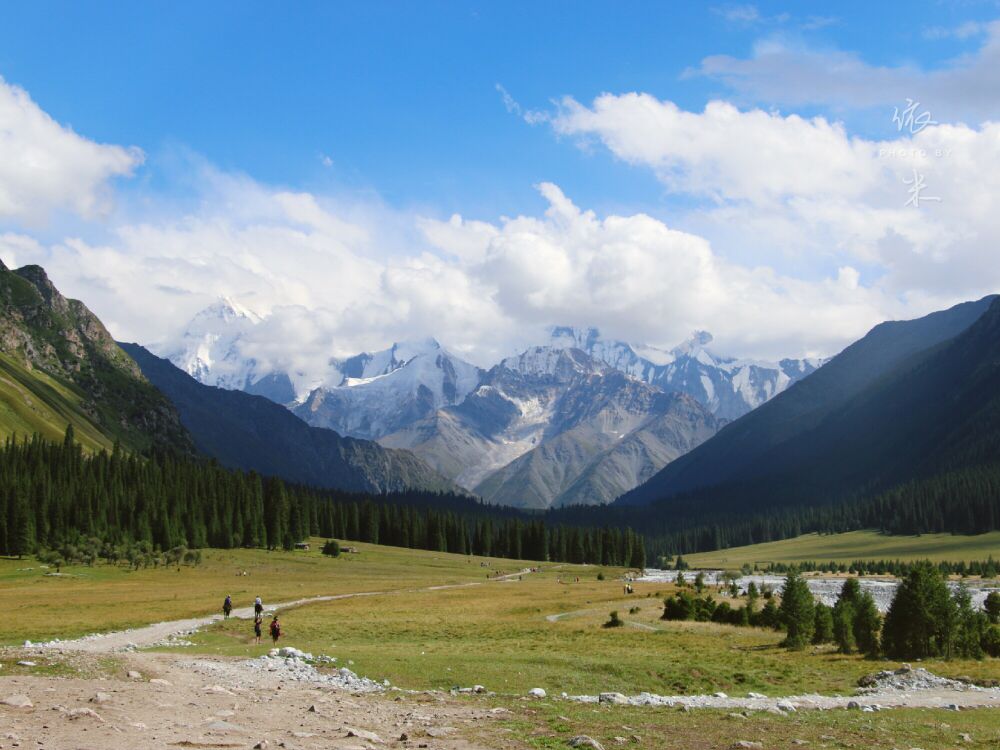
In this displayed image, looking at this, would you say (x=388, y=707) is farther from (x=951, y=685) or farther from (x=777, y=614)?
(x=777, y=614)

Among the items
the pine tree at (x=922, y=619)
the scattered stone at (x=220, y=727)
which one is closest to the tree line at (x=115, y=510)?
the pine tree at (x=922, y=619)

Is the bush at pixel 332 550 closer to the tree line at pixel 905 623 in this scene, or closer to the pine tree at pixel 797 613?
the tree line at pixel 905 623

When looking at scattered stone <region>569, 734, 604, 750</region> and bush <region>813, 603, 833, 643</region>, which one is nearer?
scattered stone <region>569, 734, 604, 750</region>

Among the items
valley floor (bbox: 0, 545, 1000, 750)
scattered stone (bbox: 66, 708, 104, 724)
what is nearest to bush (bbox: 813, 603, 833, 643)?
valley floor (bbox: 0, 545, 1000, 750)

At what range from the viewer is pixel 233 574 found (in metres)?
144

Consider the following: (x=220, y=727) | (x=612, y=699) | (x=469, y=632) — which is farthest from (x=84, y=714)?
(x=469, y=632)

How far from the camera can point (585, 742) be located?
2480 cm

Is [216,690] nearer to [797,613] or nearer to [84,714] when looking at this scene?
[84,714]

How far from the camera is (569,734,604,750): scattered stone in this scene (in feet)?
79.6

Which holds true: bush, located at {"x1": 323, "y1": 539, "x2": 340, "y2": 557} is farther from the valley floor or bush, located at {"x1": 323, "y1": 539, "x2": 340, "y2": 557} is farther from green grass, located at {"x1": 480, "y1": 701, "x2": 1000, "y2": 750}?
green grass, located at {"x1": 480, "y1": 701, "x2": 1000, "y2": 750}

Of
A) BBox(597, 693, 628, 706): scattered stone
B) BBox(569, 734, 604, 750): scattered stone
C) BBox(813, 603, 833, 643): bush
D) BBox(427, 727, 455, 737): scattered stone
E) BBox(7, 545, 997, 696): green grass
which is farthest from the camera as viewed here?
BBox(813, 603, 833, 643): bush

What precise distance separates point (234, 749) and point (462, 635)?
44949mm

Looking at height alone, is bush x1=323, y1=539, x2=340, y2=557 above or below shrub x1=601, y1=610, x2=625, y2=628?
below

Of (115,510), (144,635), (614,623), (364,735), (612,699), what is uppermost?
(115,510)
